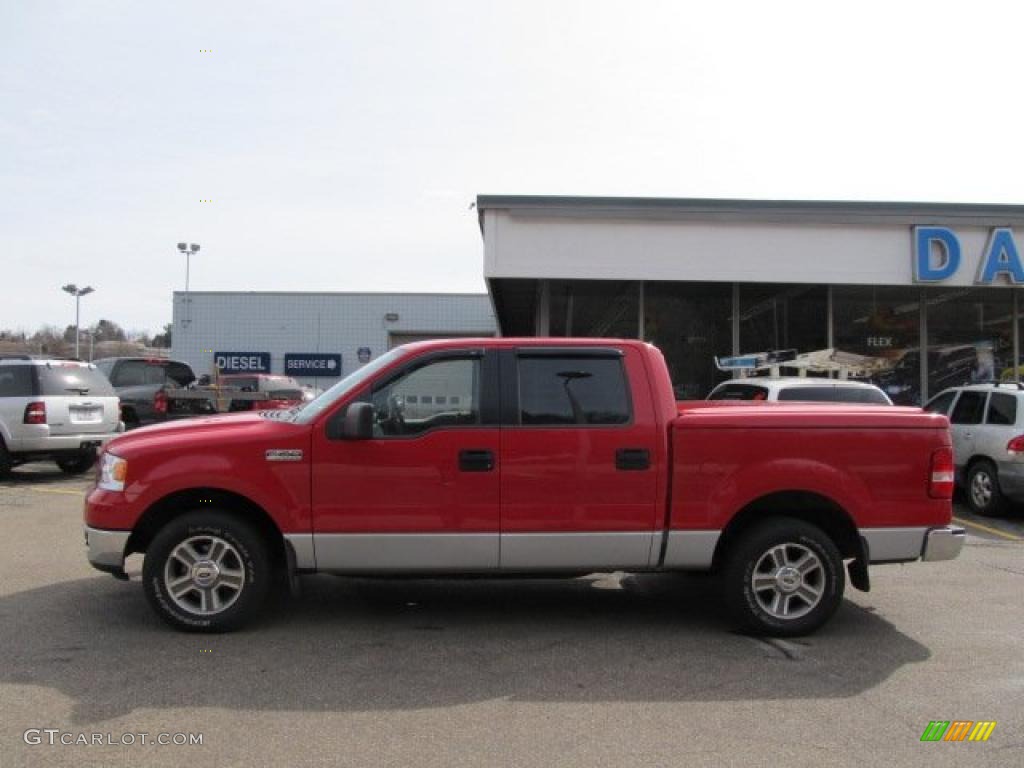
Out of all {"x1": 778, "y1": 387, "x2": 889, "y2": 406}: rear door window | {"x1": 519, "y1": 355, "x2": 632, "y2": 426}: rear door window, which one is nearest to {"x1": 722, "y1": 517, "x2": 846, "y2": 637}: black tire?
{"x1": 519, "y1": 355, "x2": 632, "y2": 426}: rear door window

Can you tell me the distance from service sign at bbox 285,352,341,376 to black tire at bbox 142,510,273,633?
114 feet

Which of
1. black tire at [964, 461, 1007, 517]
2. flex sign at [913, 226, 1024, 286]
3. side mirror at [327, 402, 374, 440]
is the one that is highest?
flex sign at [913, 226, 1024, 286]

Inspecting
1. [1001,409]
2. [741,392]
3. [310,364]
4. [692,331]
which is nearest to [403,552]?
[741,392]

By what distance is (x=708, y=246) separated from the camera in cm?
1488

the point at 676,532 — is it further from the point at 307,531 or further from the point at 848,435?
the point at 307,531

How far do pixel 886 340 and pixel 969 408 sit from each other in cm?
656

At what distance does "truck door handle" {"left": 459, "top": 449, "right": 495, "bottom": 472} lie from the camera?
17.3 ft

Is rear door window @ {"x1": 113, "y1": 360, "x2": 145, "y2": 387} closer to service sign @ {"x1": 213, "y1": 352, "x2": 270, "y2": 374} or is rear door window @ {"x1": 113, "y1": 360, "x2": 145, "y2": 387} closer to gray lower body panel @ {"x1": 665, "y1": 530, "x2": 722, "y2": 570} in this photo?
gray lower body panel @ {"x1": 665, "y1": 530, "x2": 722, "y2": 570}

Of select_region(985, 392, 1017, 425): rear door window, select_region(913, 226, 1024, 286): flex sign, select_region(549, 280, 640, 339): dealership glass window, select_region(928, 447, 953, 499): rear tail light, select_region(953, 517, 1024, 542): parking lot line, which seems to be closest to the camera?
select_region(928, 447, 953, 499): rear tail light

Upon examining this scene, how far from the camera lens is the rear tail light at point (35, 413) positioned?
12094mm

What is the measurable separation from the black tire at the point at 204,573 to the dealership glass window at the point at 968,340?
15815 millimetres

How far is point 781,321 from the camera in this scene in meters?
17.5

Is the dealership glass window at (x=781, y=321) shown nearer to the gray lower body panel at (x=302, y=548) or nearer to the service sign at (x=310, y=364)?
the gray lower body panel at (x=302, y=548)

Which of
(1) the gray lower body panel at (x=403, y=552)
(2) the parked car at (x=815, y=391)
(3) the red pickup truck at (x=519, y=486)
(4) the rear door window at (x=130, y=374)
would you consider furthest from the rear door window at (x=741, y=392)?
(4) the rear door window at (x=130, y=374)
